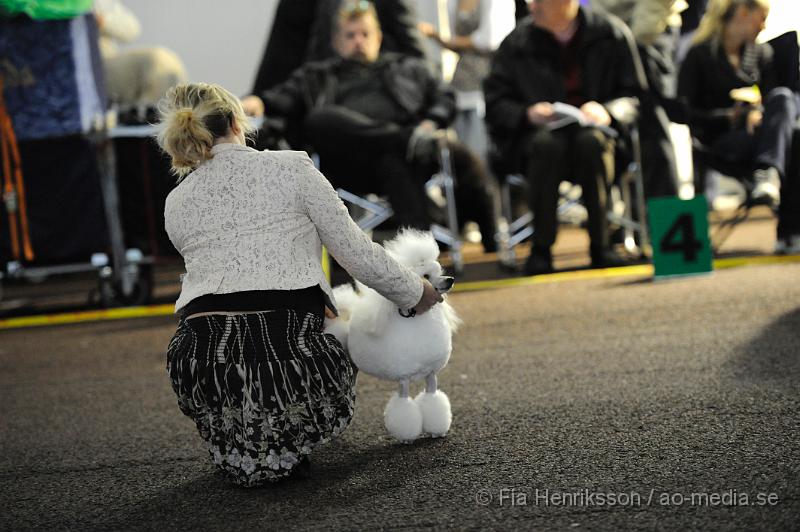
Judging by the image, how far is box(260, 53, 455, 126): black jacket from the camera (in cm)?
519

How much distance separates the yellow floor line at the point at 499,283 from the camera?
4.67 meters

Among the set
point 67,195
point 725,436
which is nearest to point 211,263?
point 725,436

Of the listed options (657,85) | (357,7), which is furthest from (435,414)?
(657,85)

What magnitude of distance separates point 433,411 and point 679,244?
236 centimetres

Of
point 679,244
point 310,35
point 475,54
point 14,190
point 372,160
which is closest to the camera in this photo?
point 679,244

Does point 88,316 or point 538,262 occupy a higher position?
point 538,262

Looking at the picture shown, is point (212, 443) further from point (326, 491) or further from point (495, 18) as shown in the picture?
point (495, 18)

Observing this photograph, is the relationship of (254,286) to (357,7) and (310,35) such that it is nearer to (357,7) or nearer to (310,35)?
(357,7)

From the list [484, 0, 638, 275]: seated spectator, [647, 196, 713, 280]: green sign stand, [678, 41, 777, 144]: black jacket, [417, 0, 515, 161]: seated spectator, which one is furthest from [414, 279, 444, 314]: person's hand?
[417, 0, 515, 161]: seated spectator

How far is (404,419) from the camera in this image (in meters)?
2.23

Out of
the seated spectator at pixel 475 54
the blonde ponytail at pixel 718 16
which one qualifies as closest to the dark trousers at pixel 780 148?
the blonde ponytail at pixel 718 16

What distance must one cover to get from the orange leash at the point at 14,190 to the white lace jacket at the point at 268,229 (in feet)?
9.20

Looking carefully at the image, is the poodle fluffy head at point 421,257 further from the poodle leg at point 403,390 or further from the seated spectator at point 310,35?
the seated spectator at point 310,35

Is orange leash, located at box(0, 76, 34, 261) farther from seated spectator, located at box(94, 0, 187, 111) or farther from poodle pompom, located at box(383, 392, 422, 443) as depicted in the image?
poodle pompom, located at box(383, 392, 422, 443)
